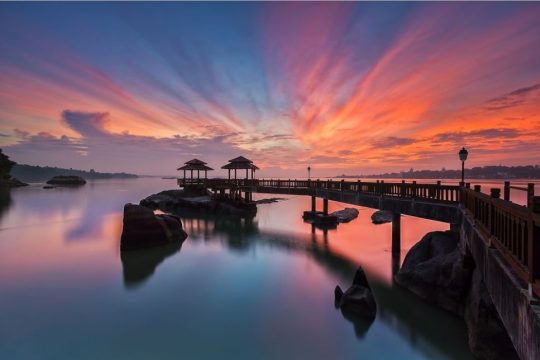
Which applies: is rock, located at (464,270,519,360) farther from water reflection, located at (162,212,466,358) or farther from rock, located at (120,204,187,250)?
rock, located at (120,204,187,250)

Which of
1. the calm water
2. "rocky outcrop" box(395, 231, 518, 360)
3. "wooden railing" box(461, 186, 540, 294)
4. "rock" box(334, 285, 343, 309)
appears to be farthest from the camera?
"rock" box(334, 285, 343, 309)

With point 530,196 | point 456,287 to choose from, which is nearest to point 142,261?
point 456,287

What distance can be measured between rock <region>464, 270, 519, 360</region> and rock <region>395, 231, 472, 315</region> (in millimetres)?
1957

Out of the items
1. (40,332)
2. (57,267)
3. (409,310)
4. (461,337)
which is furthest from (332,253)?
(57,267)

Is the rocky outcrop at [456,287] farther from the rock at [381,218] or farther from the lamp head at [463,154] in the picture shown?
the rock at [381,218]

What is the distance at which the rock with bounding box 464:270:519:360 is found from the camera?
7809mm

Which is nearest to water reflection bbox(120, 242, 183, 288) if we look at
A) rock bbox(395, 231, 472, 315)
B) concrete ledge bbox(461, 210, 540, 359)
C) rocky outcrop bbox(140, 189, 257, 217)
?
rock bbox(395, 231, 472, 315)

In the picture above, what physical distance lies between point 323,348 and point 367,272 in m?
8.02

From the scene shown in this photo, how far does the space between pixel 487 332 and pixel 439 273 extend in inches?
136

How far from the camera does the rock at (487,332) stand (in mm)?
7809

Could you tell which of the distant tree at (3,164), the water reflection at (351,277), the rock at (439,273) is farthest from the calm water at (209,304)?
the distant tree at (3,164)

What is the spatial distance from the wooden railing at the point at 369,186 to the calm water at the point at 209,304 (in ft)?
14.6

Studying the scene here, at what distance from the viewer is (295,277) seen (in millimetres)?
16578

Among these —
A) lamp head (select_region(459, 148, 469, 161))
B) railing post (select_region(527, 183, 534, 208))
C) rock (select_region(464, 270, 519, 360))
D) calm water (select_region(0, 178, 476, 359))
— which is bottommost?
calm water (select_region(0, 178, 476, 359))
